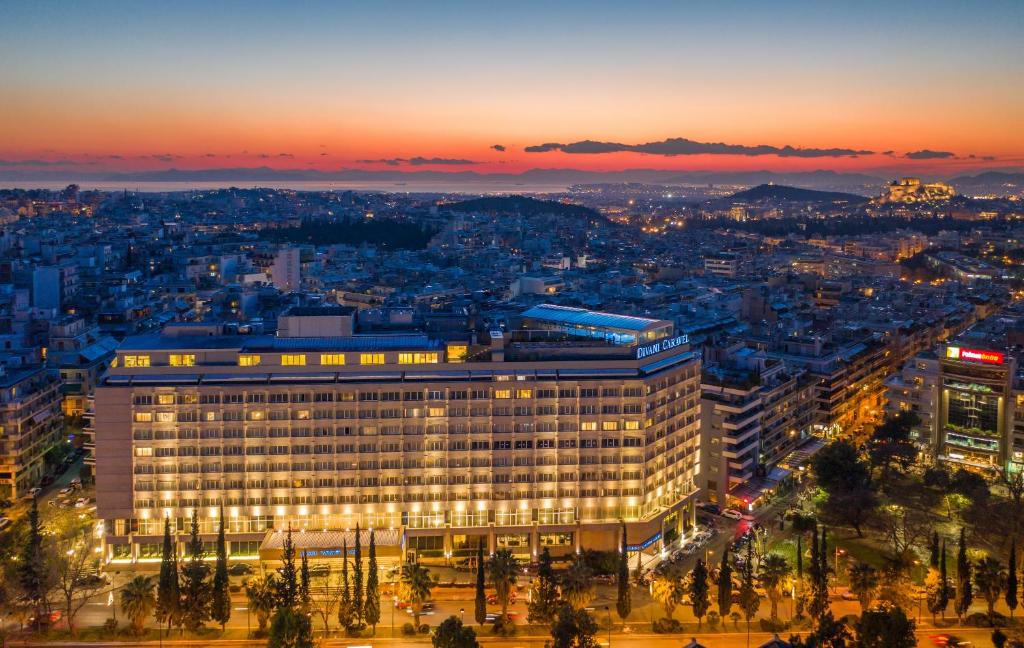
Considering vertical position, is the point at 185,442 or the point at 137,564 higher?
the point at 185,442

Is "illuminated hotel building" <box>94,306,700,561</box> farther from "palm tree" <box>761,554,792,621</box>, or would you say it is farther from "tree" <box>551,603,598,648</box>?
"tree" <box>551,603,598,648</box>

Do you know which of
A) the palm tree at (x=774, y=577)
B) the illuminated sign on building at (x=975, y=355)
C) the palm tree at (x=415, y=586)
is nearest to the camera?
the palm tree at (x=415, y=586)

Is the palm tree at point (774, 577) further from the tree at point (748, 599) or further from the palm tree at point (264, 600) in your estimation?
the palm tree at point (264, 600)

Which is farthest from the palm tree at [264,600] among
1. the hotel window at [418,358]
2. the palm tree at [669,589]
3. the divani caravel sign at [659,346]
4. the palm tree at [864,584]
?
the palm tree at [864,584]

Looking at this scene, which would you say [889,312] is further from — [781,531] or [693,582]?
[693,582]

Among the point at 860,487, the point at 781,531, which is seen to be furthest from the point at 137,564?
the point at 860,487

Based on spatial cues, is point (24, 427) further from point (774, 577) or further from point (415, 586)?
point (774, 577)

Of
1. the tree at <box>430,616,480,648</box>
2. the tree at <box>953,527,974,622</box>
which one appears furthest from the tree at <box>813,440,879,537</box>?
the tree at <box>430,616,480,648</box>

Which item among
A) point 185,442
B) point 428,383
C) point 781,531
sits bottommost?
point 781,531

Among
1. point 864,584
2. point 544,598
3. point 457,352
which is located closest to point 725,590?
point 864,584
